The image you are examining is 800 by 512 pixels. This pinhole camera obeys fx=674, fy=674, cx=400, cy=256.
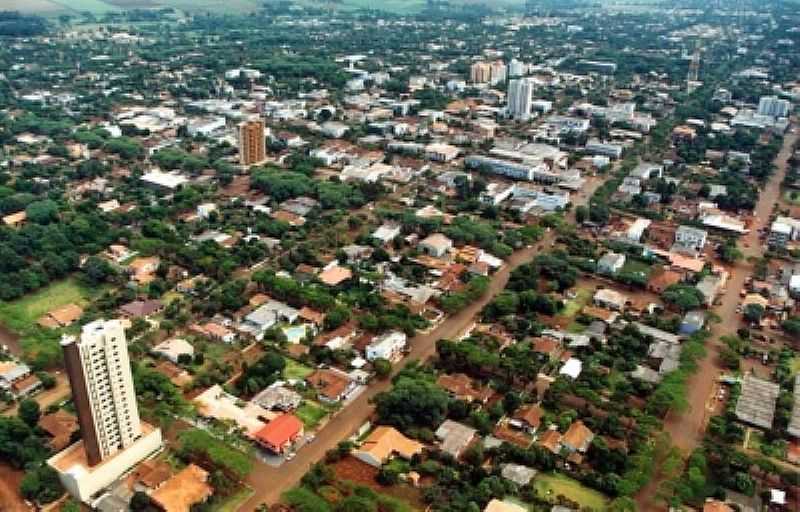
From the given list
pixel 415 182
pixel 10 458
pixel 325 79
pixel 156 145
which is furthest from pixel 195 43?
pixel 10 458

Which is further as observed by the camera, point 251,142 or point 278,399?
point 251,142

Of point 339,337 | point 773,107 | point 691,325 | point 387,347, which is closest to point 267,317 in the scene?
point 339,337

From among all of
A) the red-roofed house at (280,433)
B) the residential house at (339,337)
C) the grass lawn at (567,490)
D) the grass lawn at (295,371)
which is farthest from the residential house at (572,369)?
the red-roofed house at (280,433)

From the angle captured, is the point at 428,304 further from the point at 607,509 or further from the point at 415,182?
the point at 415,182

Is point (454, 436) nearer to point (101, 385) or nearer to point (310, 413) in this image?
point (310, 413)

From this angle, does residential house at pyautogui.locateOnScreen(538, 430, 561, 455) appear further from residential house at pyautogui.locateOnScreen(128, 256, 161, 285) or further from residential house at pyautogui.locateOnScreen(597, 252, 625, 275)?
residential house at pyautogui.locateOnScreen(128, 256, 161, 285)

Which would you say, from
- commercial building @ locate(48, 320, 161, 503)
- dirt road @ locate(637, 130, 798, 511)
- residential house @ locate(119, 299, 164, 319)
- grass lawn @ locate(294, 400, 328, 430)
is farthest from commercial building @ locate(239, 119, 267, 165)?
dirt road @ locate(637, 130, 798, 511)
